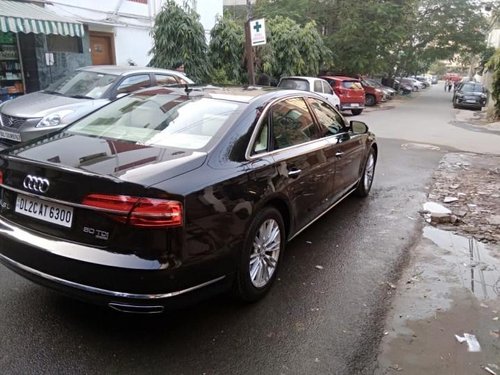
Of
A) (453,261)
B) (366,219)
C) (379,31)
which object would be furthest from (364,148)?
(379,31)

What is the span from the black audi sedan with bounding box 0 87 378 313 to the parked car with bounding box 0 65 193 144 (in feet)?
10.5

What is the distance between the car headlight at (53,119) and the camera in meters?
6.97

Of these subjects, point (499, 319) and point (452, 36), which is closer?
point (499, 319)

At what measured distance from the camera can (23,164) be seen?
2.92 meters

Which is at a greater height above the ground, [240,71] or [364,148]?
[240,71]

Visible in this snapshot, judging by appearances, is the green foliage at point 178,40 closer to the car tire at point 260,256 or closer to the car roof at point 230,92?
the car roof at point 230,92

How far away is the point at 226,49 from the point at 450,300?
1383cm

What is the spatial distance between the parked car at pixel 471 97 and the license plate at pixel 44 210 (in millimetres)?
29620

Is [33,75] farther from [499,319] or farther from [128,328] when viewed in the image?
[499,319]

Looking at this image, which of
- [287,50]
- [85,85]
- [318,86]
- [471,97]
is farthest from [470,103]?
[85,85]

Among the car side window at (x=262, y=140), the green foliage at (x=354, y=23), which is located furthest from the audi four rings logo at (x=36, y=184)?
the green foliage at (x=354, y=23)

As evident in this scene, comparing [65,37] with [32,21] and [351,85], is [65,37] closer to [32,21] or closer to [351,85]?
[32,21]

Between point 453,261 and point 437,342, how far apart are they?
1614 mm

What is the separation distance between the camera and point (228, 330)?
315 centimetres
